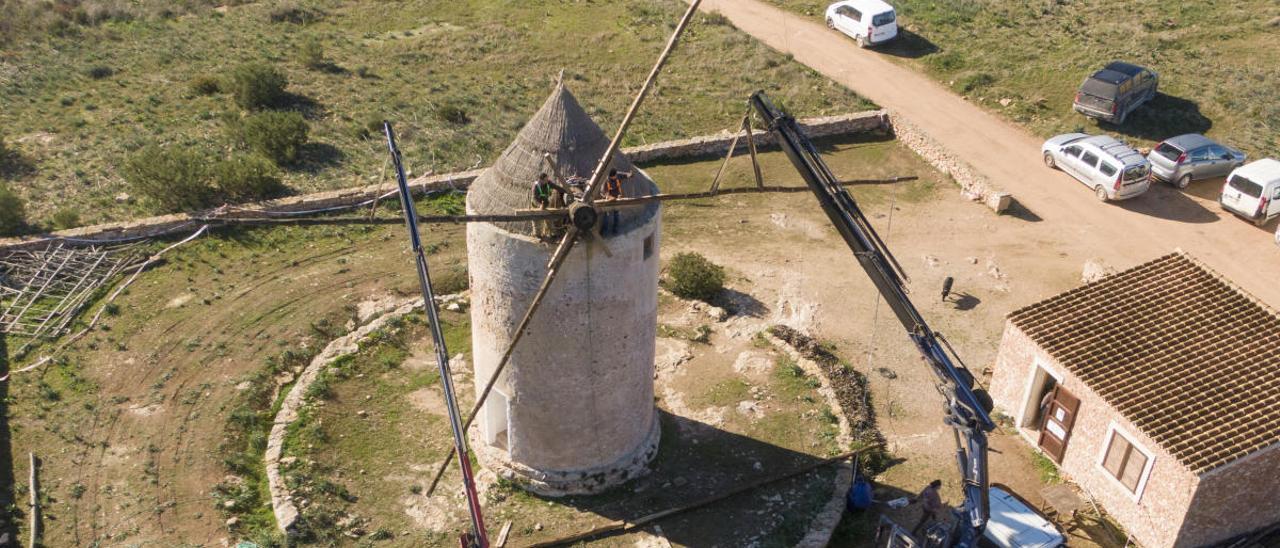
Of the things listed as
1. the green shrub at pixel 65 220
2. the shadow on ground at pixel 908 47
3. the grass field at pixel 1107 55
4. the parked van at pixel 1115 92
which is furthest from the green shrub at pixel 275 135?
the parked van at pixel 1115 92

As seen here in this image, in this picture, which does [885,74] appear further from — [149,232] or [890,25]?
[149,232]

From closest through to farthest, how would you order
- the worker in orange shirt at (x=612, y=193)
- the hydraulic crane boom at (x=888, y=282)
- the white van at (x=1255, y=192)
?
the hydraulic crane boom at (x=888, y=282), the worker in orange shirt at (x=612, y=193), the white van at (x=1255, y=192)

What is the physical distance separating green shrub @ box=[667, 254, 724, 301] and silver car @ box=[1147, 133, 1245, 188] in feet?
56.5

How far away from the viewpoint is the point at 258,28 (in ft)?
157

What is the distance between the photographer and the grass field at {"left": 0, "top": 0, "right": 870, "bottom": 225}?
35125 mm

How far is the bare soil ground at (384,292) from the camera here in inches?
815

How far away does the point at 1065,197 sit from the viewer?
33750 millimetres

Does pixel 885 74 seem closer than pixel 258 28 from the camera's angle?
Yes

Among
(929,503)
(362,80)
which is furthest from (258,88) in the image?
(929,503)

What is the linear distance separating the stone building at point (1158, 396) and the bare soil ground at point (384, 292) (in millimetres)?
1580

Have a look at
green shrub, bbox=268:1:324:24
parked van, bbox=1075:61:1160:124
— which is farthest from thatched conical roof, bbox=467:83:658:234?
green shrub, bbox=268:1:324:24

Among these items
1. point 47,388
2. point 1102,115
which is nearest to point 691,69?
point 1102,115

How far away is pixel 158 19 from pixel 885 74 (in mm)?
35097

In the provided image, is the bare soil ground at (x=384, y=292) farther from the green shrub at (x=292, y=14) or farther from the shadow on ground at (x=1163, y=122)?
the green shrub at (x=292, y=14)
